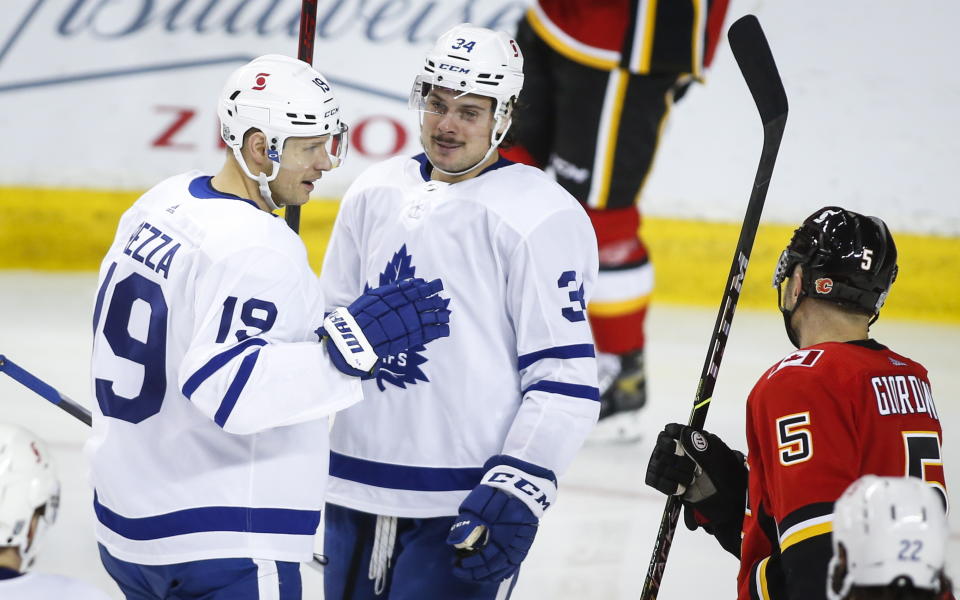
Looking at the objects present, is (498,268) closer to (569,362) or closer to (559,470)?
(569,362)

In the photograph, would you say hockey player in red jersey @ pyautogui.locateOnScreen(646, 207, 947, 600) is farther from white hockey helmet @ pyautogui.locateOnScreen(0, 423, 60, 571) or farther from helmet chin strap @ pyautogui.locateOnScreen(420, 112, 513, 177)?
white hockey helmet @ pyautogui.locateOnScreen(0, 423, 60, 571)

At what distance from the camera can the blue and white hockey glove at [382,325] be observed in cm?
158

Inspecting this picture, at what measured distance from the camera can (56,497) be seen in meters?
1.25

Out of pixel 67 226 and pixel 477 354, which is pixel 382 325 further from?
pixel 67 226

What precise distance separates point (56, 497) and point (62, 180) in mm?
4521

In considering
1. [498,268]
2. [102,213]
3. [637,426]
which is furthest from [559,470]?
[102,213]

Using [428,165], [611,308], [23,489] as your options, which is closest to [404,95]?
[611,308]

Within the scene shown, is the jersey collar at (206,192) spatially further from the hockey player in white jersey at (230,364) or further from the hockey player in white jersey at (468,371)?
the hockey player in white jersey at (468,371)

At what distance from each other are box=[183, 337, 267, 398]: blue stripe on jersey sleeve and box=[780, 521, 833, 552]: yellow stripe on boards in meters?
0.66

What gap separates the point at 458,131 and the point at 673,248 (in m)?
3.57

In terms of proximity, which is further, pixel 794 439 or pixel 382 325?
pixel 382 325

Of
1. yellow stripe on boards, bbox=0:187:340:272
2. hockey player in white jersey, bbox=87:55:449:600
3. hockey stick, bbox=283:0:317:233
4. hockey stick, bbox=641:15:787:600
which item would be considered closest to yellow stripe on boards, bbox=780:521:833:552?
hockey stick, bbox=641:15:787:600

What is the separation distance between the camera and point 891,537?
111cm

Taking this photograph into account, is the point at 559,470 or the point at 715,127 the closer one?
the point at 559,470
